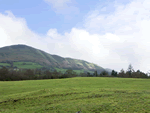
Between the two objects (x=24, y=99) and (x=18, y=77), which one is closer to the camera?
(x=24, y=99)

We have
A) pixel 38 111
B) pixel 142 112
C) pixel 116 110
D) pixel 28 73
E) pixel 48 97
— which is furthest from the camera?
pixel 28 73

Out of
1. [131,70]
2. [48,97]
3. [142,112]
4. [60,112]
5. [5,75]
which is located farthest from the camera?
[131,70]

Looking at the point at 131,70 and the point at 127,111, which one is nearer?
the point at 127,111

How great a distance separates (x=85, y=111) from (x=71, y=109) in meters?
2.02

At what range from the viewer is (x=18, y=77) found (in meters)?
90.2

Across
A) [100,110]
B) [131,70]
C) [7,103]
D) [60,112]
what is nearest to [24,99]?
[7,103]

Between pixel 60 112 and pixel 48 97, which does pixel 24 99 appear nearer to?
pixel 48 97

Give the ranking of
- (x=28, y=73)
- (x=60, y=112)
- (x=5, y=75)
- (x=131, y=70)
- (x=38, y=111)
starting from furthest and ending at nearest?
(x=131, y=70)
(x=28, y=73)
(x=5, y=75)
(x=38, y=111)
(x=60, y=112)

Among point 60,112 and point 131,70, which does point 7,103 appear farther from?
point 131,70

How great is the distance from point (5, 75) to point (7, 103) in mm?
79038

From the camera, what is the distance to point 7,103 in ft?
68.6

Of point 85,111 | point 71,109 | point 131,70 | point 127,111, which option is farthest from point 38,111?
point 131,70

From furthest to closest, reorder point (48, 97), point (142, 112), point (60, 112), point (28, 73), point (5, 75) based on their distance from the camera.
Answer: point (28, 73) → point (5, 75) → point (48, 97) → point (60, 112) → point (142, 112)

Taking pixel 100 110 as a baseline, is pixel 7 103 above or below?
below
